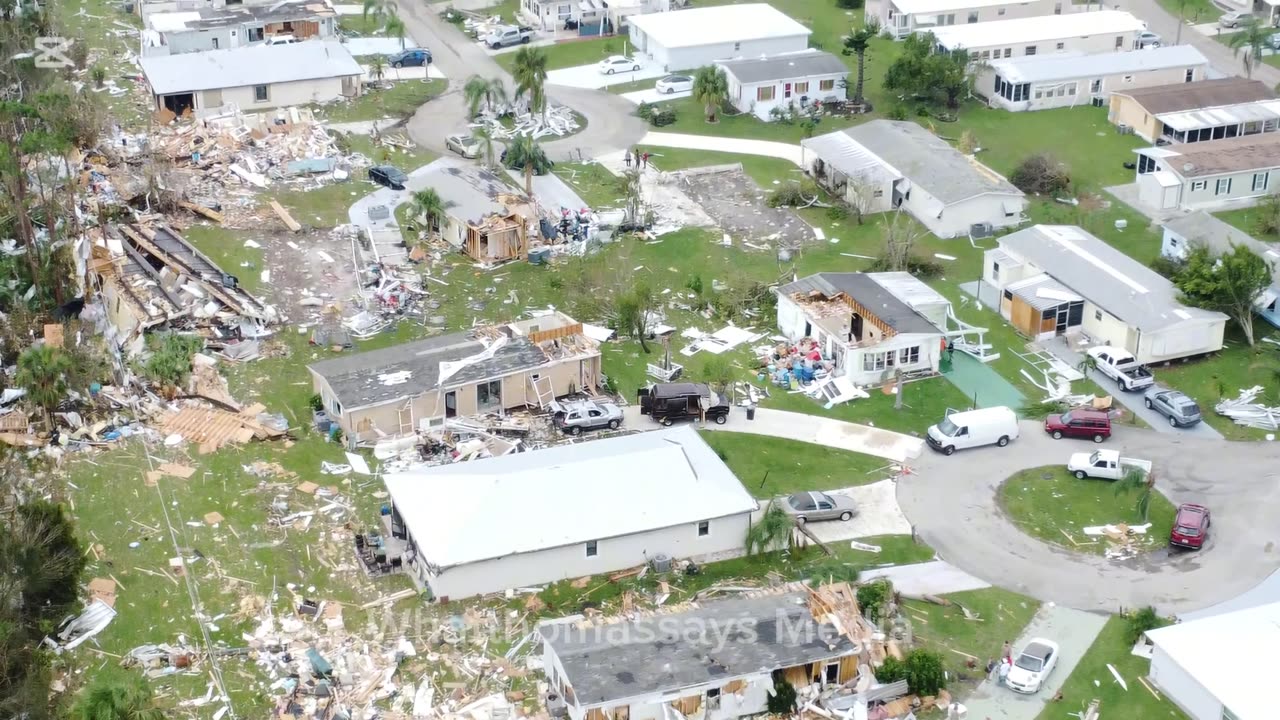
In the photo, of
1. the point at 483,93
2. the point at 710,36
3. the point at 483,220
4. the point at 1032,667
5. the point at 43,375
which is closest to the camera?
the point at 1032,667

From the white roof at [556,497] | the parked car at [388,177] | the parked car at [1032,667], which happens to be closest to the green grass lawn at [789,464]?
Answer: the white roof at [556,497]

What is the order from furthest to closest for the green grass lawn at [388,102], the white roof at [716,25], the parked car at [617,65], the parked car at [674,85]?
the white roof at [716,25]
the parked car at [617,65]
the parked car at [674,85]
the green grass lawn at [388,102]

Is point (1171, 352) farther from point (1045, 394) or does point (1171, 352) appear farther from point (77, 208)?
point (77, 208)

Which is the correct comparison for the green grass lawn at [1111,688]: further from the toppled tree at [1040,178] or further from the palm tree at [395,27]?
the palm tree at [395,27]

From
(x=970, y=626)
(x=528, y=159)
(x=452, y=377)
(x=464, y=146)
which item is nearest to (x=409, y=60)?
(x=464, y=146)

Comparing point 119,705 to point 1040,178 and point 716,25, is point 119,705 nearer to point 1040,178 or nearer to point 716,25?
point 1040,178

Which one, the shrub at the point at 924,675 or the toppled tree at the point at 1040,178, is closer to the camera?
the shrub at the point at 924,675

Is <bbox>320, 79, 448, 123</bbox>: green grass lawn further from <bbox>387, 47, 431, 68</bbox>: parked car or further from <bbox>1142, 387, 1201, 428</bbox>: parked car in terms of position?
<bbox>1142, 387, 1201, 428</bbox>: parked car
